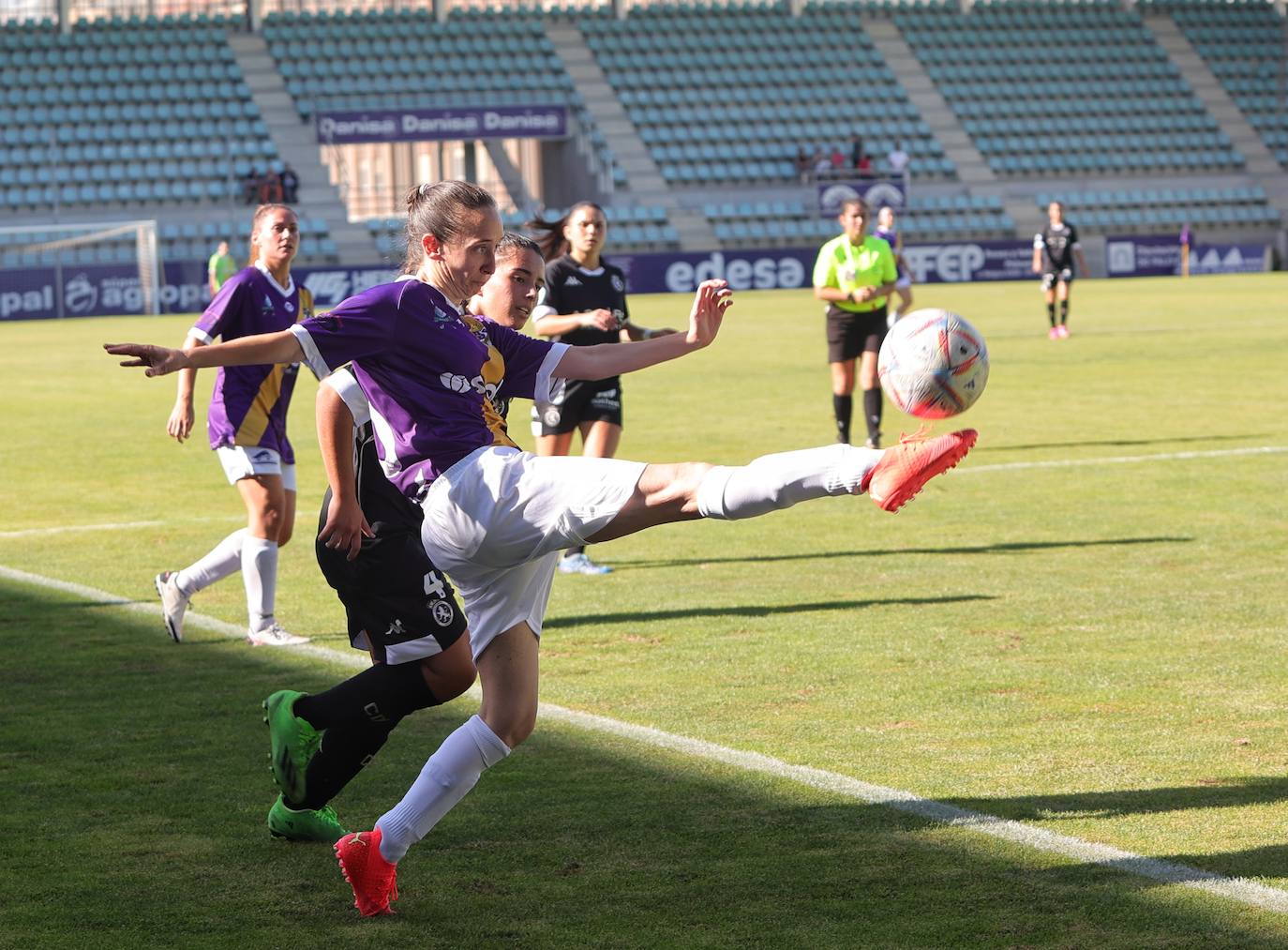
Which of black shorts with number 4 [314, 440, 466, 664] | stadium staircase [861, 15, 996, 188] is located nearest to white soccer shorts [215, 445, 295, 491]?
black shorts with number 4 [314, 440, 466, 664]

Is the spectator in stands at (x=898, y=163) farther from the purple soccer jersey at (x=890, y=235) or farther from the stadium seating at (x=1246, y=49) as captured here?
the purple soccer jersey at (x=890, y=235)

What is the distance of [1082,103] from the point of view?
5316 centimetres

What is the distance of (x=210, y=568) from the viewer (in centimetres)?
821

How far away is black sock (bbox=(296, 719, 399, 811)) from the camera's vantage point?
496cm

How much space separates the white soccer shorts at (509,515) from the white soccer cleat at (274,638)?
3721mm

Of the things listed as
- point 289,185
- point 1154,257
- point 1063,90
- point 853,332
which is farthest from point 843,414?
point 1063,90

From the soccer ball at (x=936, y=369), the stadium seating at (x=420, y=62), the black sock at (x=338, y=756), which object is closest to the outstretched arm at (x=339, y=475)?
the black sock at (x=338, y=756)

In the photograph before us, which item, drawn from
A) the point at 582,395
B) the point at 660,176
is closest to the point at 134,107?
the point at 660,176

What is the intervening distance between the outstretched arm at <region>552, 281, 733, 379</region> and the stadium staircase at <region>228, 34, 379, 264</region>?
38632mm

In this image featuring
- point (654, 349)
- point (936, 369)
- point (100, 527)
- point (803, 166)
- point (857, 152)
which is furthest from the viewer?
point (803, 166)

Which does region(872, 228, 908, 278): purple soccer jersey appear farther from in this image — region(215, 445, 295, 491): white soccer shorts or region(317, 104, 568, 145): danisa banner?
region(317, 104, 568, 145): danisa banner

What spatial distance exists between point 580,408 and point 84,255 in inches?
1313

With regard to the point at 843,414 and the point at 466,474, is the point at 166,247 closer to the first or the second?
the point at 843,414

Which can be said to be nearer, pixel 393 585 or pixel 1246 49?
pixel 393 585
